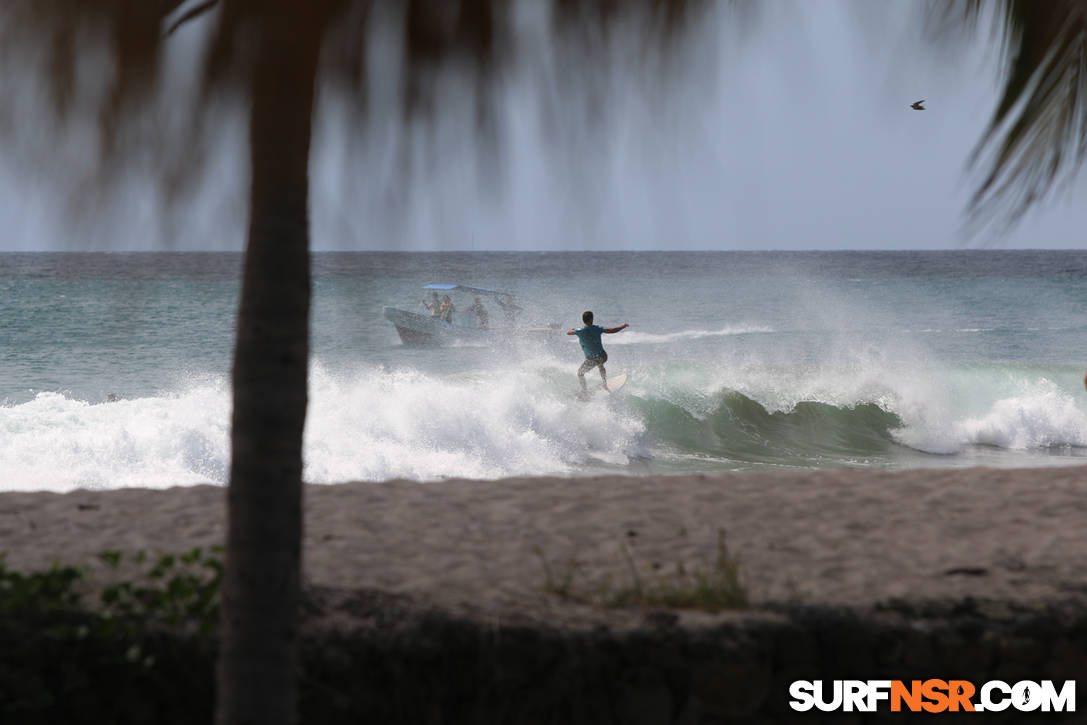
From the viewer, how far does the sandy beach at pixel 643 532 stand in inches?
182

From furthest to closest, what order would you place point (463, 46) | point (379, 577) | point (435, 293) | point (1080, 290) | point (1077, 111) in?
1. point (1080, 290)
2. point (435, 293)
3. point (379, 577)
4. point (1077, 111)
5. point (463, 46)

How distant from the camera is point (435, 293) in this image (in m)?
29.5

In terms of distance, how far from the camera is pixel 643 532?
567 centimetres

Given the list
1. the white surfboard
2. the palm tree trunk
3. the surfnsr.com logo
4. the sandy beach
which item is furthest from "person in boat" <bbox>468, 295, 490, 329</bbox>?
the palm tree trunk

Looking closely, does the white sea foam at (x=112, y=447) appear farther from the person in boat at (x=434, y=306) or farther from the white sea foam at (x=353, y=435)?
the person in boat at (x=434, y=306)

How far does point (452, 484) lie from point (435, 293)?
2286cm

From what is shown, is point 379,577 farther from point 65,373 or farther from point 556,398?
point 65,373

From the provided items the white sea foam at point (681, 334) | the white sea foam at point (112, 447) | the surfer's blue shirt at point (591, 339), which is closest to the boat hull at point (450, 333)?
the white sea foam at point (681, 334)

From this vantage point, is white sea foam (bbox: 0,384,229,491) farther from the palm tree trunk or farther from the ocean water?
the palm tree trunk

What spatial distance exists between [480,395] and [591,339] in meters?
2.88

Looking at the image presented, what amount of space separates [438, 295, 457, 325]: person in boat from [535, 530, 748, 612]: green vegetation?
23942mm

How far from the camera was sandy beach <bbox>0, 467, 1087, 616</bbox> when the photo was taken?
4629mm

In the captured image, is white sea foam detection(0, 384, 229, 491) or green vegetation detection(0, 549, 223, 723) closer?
green vegetation detection(0, 549, 223, 723)

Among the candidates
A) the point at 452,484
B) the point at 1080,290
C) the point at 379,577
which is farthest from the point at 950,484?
the point at 1080,290
